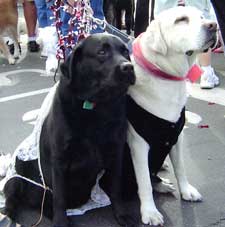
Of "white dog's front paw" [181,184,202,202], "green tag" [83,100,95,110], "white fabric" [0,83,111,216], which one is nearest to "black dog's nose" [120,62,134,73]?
"green tag" [83,100,95,110]

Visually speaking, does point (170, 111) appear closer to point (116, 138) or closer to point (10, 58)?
point (116, 138)

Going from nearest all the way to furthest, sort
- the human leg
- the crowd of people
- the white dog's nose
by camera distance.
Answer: the white dog's nose < the crowd of people < the human leg

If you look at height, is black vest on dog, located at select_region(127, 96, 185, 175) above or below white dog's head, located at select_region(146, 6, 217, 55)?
below

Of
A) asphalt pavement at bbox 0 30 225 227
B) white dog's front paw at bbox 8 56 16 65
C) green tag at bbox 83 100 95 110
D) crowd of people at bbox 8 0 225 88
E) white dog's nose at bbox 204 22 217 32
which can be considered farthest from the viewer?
white dog's front paw at bbox 8 56 16 65

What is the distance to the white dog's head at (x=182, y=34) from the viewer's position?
2807 mm

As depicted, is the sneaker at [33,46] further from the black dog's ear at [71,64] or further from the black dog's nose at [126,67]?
the black dog's nose at [126,67]

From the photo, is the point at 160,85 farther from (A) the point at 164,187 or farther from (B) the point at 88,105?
(A) the point at 164,187

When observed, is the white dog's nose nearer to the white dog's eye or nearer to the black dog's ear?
the white dog's eye

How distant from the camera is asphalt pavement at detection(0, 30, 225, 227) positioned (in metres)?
3.10

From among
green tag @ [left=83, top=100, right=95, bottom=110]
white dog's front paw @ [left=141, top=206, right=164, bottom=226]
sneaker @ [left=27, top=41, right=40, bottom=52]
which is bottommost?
sneaker @ [left=27, top=41, right=40, bottom=52]

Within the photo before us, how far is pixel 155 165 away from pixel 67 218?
62 cm

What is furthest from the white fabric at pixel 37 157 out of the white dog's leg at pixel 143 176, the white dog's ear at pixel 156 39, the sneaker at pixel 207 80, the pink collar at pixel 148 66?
the sneaker at pixel 207 80

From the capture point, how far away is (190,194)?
3242 mm

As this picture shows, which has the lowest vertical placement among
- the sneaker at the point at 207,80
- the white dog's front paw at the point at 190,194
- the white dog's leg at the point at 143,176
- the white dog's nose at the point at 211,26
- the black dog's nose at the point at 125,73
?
the sneaker at the point at 207,80
